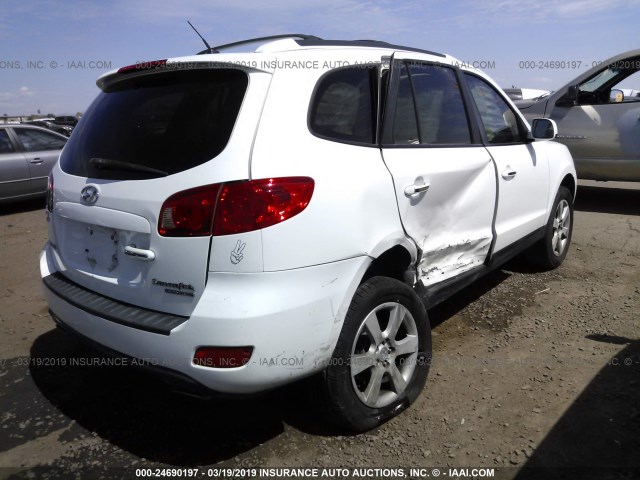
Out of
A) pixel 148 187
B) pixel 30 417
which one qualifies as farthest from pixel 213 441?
pixel 148 187

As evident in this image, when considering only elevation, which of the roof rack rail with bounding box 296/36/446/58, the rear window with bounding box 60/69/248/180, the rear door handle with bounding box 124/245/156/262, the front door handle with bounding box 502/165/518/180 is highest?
the roof rack rail with bounding box 296/36/446/58

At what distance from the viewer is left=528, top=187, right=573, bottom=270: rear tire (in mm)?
4594

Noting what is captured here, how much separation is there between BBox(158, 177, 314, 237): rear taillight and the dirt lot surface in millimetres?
904

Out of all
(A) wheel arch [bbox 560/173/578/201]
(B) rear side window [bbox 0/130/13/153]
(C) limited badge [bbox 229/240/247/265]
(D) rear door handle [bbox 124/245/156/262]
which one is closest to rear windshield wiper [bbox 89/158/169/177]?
(D) rear door handle [bbox 124/245/156/262]

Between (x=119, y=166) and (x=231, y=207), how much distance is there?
67 centimetres

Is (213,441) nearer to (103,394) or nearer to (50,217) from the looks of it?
(103,394)

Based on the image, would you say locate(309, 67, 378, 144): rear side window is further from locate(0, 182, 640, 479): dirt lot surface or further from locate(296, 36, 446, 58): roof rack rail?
locate(0, 182, 640, 479): dirt lot surface

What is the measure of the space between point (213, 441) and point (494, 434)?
136cm

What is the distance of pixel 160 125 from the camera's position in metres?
2.31

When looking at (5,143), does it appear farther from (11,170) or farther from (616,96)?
(616,96)

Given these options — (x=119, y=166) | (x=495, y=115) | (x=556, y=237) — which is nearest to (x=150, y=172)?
(x=119, y=166)

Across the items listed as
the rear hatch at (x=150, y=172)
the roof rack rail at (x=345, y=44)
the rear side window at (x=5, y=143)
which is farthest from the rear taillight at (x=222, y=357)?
the rear side window at (x=5, y=143)

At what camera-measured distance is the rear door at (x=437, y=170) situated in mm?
2668

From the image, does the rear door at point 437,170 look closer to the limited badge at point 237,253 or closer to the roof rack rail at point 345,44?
the roof rack rail at point 345,44
